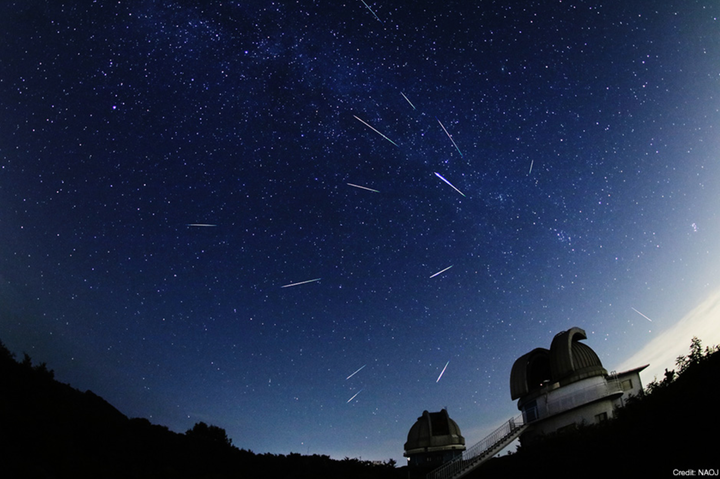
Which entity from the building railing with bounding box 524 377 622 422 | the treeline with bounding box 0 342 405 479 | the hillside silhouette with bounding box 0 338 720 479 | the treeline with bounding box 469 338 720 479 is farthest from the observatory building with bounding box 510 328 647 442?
the treeline with bounding box 0 342 405 479

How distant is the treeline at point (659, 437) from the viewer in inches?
405

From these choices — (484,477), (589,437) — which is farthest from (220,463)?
(589,437)

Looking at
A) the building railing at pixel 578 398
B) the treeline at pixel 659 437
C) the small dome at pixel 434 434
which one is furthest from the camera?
the small dome at pixel 434 434

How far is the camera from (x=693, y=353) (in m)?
15.0

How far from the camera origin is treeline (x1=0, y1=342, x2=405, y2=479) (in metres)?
15.9

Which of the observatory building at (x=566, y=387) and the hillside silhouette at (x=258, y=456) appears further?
the observatory building at (x=566, y=387)

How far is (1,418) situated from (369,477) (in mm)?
18971

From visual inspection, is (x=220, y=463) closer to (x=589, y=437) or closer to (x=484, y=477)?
(x=484, y=477)

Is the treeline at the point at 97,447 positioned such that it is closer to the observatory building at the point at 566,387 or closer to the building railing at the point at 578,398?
the observatory building at the point at 566,387

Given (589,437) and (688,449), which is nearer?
(688,449)

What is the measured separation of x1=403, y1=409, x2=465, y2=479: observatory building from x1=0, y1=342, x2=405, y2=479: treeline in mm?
4818

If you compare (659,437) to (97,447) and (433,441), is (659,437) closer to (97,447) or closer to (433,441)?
(97,447)

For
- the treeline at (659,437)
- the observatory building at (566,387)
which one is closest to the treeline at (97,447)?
the observatory building at (566,387)

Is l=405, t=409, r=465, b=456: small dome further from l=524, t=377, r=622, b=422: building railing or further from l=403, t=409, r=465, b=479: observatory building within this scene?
l=524, t=377, r=622, b=422: building railing
